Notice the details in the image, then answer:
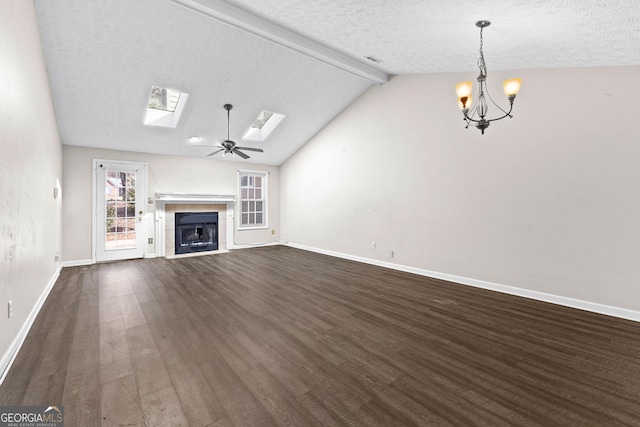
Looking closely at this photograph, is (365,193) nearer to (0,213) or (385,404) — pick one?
(385,404)

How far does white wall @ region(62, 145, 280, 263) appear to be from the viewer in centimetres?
571

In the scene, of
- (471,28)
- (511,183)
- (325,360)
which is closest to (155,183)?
(325,360)

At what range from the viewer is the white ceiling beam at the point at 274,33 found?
321cm

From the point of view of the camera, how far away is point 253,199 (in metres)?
8.36

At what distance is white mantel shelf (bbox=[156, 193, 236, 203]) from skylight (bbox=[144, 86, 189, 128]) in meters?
1.80

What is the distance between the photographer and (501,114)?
3854mm

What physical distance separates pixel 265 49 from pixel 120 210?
15.7 ft

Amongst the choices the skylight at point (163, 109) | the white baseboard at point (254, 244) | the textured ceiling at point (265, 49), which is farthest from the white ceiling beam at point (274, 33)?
the white baseboard at point (254, 244)

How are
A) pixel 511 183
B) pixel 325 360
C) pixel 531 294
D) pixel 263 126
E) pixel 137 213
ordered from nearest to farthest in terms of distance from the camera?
pixel 325 360 < pixel 531 294 < pixel 511 183 < pixel 137 213 < pixel 263 126

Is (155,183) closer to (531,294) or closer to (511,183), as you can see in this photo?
(511,183)

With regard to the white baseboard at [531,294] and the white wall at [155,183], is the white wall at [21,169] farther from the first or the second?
the white baseboard at [531,294]

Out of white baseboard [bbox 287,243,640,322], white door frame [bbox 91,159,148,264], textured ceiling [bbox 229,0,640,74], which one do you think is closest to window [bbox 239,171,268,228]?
white door frame [bbox 91,159,148,264]

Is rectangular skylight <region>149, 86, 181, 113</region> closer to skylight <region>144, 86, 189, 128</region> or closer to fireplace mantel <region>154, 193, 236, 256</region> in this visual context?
skylight <region>144, 86, 189, 128</region>

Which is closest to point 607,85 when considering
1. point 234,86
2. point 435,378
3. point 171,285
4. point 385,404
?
point 435,378
